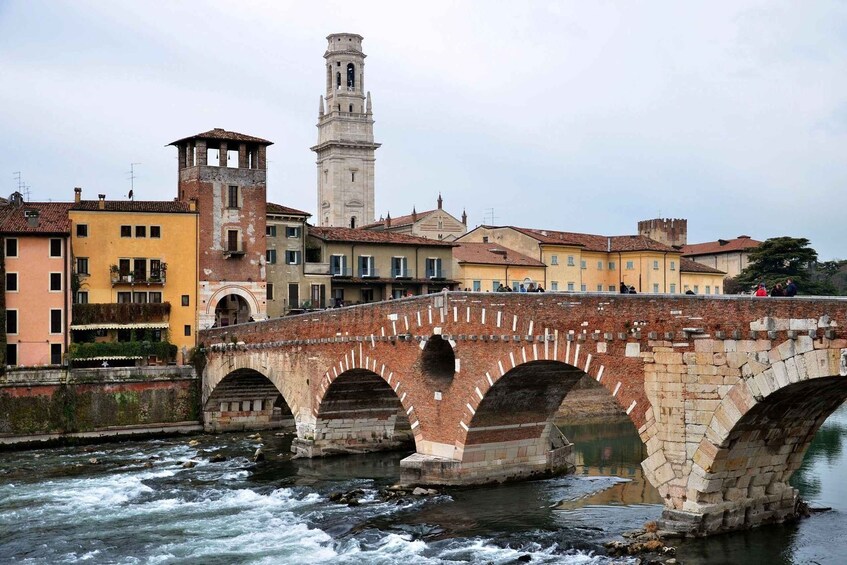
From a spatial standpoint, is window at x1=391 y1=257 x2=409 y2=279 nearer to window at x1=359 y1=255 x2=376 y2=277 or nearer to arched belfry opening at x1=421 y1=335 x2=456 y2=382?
window at x1=359 y1=255 x2=376 y2=277

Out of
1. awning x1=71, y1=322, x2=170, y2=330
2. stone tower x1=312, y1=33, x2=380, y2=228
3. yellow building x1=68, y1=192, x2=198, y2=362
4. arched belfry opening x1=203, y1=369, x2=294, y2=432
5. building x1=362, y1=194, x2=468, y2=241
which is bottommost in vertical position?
arched belfry opening x1=203, y1=369, x2=294, y2=432

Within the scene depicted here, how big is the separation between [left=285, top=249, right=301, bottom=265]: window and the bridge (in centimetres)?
1403

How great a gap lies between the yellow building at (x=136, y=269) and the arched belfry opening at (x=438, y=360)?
22.4 metres

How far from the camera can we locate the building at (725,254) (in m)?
81.1

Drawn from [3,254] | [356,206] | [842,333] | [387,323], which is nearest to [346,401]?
[387,323]

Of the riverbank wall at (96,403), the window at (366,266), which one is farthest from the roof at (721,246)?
the riverbank wall at (96,403)

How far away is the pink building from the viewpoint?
156 ft

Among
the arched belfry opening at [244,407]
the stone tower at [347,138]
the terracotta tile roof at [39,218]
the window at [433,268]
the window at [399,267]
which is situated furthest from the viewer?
the stone tower at [347,138]

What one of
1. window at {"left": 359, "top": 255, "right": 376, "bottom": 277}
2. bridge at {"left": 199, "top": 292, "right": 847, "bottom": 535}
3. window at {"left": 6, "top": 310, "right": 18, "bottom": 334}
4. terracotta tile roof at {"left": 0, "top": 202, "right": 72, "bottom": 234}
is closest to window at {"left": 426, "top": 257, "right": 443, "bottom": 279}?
window at {"left": 359, "top": 255, "right": 376, "bottom": 277}

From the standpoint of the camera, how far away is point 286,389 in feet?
138

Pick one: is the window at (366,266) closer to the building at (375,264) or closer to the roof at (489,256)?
the building at (375,264)

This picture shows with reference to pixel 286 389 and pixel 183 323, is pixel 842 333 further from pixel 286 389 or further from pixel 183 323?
pixel 183 323

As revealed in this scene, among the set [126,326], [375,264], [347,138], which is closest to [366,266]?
[375,264]

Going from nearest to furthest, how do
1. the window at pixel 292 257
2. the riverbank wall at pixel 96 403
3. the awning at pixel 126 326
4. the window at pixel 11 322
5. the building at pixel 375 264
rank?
the riverbank wall at pixel 96 403
the window at pixel 11 322
the awning at pixel 126 326
the window at pixel 292 257
the building at pixel 375 264
